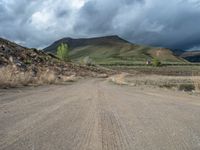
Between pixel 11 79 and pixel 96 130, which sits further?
pixel 11 79

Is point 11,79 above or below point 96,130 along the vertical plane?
above

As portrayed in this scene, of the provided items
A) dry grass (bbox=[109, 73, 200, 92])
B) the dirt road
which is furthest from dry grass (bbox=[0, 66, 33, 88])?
dry grass (bbox=[109, 73, 200, 92])

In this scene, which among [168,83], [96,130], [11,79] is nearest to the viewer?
[96,130]

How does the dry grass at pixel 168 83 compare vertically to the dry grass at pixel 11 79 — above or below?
below

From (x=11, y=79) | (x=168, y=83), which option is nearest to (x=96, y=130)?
(x=11, y=79)

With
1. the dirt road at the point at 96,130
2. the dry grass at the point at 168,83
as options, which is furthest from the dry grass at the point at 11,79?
the dry grass at the point at 168,83

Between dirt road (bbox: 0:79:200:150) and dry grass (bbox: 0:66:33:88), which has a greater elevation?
dry grass (bbox: 0:66:33:88)

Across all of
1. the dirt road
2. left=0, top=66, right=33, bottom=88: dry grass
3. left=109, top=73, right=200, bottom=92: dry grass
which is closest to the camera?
the dirt road

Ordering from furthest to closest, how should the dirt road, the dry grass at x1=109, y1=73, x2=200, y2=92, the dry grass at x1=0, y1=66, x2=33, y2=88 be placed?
1. the dry grass at x1=109, y1=73, x2=200, y2=92
2. the dry grass at x1=0, y1=66, x2=33, y2=88
3. the dirt road

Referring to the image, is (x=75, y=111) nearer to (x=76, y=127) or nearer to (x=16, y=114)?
(x=16, y=114)

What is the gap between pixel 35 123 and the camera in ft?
24.0

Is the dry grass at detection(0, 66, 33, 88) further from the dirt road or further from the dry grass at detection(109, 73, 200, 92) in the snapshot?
the dry grass at detection(109, 73, 200, 92)

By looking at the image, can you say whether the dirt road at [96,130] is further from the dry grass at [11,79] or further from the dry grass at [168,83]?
the dry grass at [168,83]

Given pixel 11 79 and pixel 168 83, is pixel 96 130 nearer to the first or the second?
pixel 11 79
